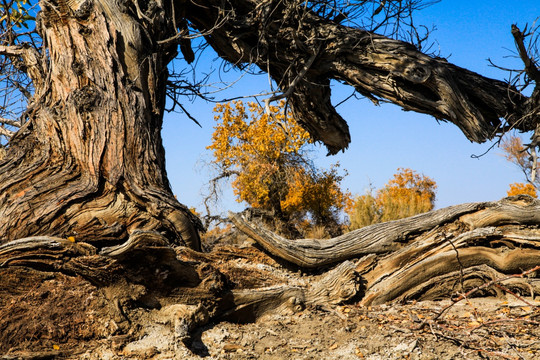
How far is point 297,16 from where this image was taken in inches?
253

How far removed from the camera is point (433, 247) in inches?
201

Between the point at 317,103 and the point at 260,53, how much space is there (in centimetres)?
121

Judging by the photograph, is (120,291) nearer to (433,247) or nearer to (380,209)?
(433,247)

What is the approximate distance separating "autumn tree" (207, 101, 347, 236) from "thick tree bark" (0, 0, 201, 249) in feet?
27.3

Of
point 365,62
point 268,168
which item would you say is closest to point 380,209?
point 268,168

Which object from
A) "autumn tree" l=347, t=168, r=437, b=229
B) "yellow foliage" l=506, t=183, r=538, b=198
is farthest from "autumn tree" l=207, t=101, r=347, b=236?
"yellow foliage" l=506, t=183, r=538, b=198

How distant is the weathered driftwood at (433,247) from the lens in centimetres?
494

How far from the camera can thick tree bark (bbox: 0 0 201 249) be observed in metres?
4.60

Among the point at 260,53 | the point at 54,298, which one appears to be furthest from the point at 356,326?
the point at 260,53

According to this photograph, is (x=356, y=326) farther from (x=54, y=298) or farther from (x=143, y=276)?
(x=54, y=298)

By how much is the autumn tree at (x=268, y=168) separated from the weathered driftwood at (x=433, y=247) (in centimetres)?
881

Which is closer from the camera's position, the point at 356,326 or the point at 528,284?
the point at 356,326

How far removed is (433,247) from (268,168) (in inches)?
360

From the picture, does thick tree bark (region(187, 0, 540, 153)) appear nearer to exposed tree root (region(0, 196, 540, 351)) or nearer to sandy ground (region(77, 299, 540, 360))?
exposed tree root (region(0, 196, 540, 351))
